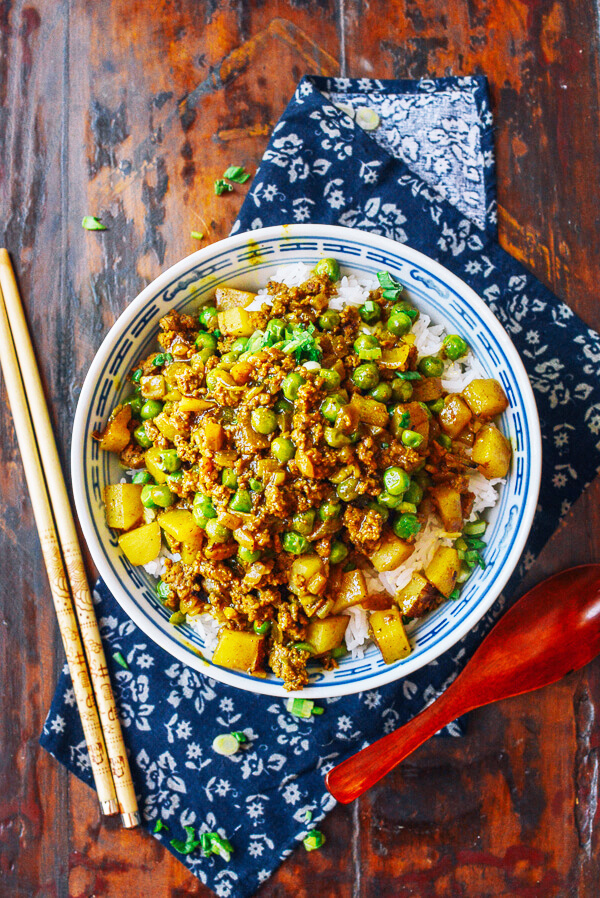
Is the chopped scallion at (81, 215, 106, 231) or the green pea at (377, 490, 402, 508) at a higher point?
the chopped scallion at (81, 215, 106, 231)

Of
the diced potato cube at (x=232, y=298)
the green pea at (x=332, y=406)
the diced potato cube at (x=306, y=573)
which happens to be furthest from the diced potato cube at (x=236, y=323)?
the diced potato cube at (x=306, y=573)

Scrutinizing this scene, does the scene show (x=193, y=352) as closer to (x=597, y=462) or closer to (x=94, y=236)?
(x=94, y=236)

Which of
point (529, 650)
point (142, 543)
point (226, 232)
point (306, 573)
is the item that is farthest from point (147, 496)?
point (529, 650)

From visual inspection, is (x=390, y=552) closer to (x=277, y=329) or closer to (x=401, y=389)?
(x=401, y=389)

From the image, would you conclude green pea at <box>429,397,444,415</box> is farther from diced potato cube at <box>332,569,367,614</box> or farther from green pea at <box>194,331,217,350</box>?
green pea at <box>194,331,217,350</box>

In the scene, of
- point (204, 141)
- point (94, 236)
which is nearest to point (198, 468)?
point (94, 236)

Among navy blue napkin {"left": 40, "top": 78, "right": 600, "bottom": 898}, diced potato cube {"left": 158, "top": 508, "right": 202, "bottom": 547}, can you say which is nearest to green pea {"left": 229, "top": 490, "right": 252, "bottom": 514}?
diced potato cube {"left": 158, "top": 508, "right": 202, "bottom": 547}
